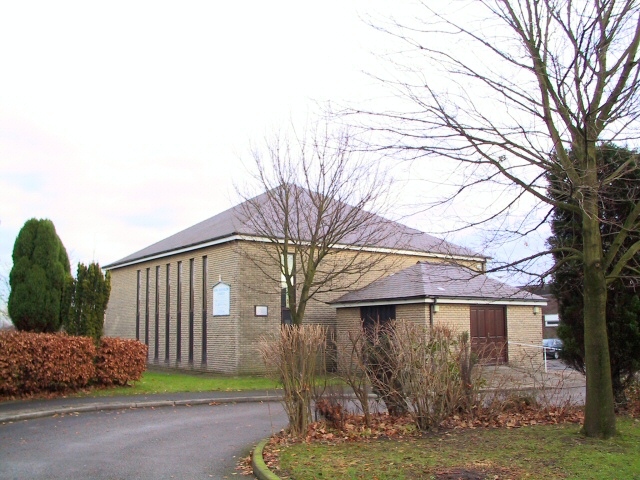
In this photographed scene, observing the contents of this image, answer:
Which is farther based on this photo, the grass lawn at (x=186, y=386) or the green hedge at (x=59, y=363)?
the grass lawn at (x=186, y=386)

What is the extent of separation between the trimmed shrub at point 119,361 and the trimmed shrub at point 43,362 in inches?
18.6

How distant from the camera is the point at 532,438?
917 cm

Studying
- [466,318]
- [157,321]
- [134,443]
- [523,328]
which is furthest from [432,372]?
[157,321]

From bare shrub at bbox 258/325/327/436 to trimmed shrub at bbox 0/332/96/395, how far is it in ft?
27.2

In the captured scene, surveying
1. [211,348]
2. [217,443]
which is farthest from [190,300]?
[217,443]

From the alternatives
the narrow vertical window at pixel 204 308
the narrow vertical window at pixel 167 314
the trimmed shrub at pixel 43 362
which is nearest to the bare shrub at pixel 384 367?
the trimmed shrub at pixel 43 362

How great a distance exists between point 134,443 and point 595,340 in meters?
7.42

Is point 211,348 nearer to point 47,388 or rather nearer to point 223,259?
point 223,259

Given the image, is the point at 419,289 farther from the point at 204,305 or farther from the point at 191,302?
the point at 191,302

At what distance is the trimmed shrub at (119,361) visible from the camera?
1764 cm

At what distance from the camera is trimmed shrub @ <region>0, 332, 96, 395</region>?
15234 mm

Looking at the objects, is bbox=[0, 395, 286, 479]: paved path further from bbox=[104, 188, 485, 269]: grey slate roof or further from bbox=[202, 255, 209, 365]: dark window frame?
bbox=[202, 255, 209, 365]: dark window frame

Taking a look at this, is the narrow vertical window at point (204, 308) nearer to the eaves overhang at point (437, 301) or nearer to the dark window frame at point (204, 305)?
the dark window frame at point (204, 305)

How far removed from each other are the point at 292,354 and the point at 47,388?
9.31 metres
